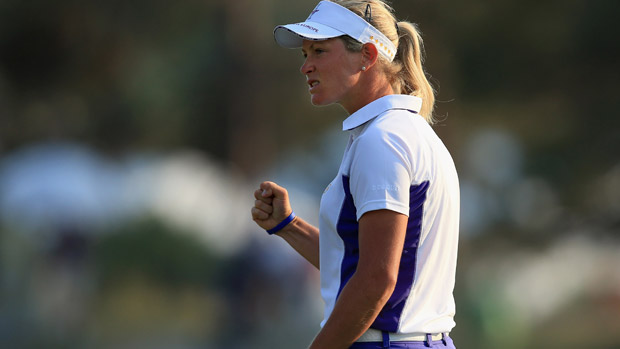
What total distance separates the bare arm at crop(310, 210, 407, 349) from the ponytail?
1.13ft

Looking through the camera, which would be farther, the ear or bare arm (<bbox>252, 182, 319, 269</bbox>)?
bare arm (<bbox>252, 182, 319, 269</bbox>)

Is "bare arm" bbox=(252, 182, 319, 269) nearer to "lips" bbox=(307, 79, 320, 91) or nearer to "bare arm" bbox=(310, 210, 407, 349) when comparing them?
"lips" bbox=(307, 79, 320, 91)

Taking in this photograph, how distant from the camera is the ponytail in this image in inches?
64.0

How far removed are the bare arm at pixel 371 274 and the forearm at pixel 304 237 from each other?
0.47 m

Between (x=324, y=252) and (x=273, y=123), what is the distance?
16.2ft

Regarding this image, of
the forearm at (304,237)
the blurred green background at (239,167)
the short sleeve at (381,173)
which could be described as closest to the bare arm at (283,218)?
the forearm at (304,237)

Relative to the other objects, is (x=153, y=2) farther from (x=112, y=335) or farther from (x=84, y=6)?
(x=112, y=335)

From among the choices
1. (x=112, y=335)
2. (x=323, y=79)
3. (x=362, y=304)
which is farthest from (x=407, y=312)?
(x=112, y=335)

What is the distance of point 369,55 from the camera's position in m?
1.58

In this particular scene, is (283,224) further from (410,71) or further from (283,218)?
(410,71)

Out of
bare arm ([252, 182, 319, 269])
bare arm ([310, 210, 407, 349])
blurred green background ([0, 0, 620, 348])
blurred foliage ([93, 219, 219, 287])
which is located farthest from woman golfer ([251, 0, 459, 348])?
blurred foliage ([93, 219, 219, 287])

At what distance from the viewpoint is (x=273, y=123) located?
6395 mm

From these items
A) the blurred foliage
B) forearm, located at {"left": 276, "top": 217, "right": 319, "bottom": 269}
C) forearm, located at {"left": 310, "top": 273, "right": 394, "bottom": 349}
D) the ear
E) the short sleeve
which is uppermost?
the ear

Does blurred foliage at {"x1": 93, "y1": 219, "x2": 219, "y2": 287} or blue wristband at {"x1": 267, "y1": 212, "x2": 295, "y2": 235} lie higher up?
blue wristband at {"x1": 267, "y1": 212, "x2": 295, "y2": 235}
